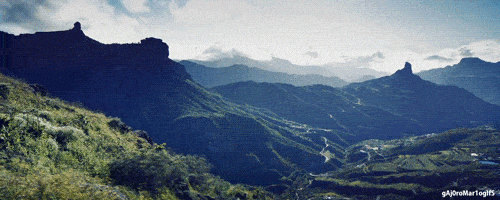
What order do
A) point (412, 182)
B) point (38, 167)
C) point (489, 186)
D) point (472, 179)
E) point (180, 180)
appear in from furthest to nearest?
point (412, 182)
point (472, 179)
point (489, 186)
point (180, 180)
point (38, 167)

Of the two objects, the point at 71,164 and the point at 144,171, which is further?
the point at 144,171

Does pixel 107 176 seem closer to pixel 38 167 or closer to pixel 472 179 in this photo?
pixel 38 167

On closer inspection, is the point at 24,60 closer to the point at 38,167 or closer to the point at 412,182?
the point at 38,167

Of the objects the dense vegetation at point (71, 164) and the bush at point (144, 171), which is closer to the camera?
the dense vegetation at point (71, 164)

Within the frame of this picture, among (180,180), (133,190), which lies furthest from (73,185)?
(180,180)

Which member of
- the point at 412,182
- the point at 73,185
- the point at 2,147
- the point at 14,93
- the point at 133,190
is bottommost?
the point at 412,182

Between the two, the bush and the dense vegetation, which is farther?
the bush

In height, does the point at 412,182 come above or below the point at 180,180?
below

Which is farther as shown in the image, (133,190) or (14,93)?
(14,93)

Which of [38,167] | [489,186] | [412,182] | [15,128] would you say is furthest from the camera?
[412,182]

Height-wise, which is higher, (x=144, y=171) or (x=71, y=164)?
(x=71, y=164)
